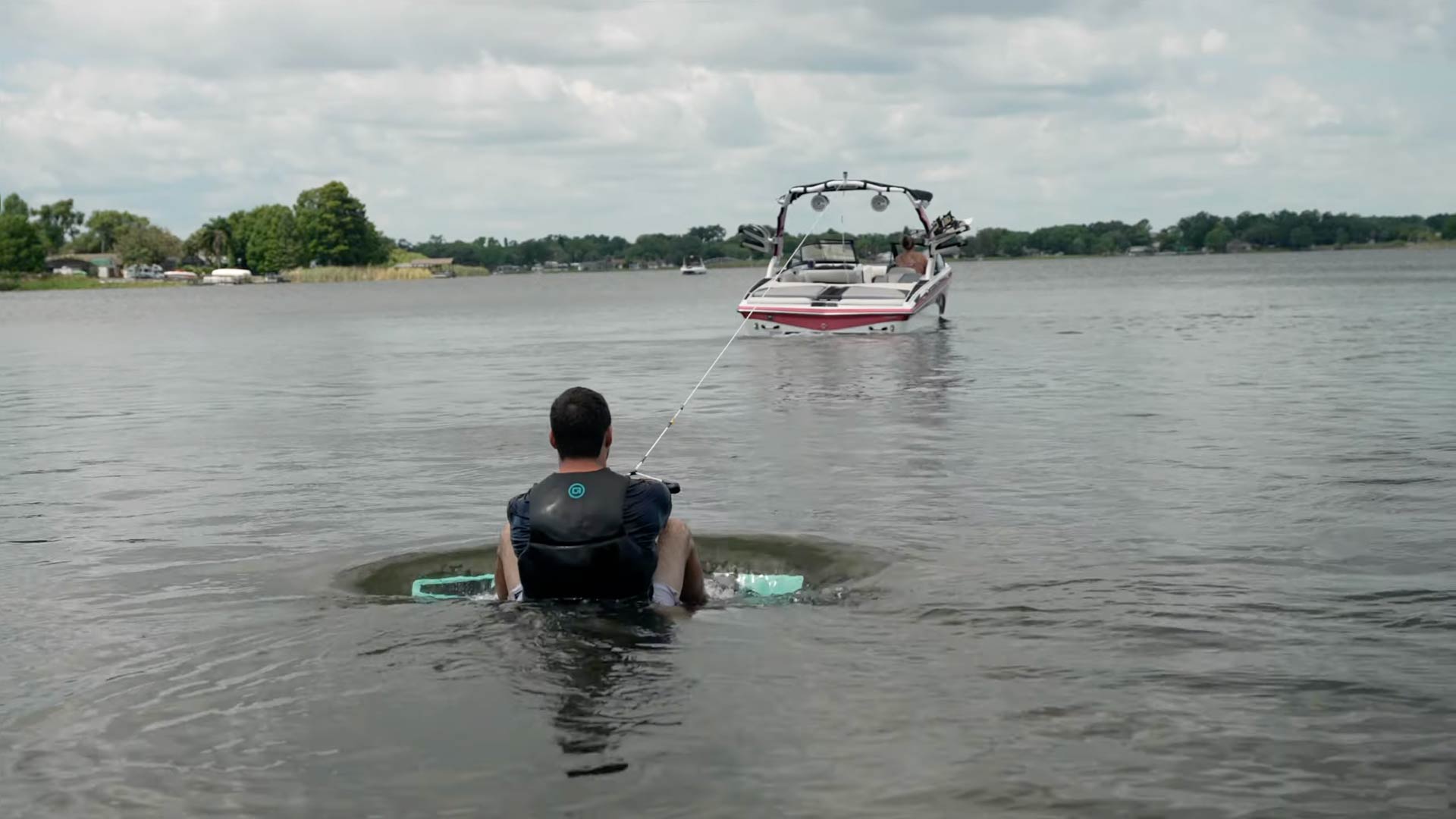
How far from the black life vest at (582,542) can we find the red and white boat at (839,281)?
25.1 m

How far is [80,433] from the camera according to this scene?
18547 millimetres

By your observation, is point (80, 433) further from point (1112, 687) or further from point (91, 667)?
point (1112, 687)

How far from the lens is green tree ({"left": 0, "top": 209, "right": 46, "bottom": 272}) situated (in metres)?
183

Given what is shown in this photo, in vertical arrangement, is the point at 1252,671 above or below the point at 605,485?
below

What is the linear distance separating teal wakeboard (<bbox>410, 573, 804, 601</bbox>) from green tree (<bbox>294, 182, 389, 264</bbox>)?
618 feet

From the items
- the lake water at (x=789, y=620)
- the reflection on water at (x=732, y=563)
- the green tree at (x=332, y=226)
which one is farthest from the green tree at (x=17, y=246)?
the reflection on water at (x=732, y=563)

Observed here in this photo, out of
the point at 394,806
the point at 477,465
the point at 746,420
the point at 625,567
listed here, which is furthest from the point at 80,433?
the point at 394,806

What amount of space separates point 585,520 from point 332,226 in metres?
191

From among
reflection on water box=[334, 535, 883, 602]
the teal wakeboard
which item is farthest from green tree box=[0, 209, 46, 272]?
the teal wakeboard

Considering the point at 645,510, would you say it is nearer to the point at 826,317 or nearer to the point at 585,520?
the point at 585,520

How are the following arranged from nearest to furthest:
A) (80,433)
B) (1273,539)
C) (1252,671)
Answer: (1252,671) < (1273,539) < (80,433)

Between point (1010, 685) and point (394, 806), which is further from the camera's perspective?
point (1010, 685)

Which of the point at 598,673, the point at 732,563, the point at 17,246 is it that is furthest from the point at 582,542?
the point at 17,246

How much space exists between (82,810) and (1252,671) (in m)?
4.82
